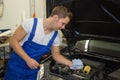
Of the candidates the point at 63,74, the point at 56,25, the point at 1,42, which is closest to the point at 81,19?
the point at 56,25

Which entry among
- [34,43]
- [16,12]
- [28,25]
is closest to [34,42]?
[34,43]

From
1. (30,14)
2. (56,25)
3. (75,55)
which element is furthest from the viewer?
(30,14)

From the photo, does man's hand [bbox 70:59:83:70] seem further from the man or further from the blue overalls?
the blue overalls

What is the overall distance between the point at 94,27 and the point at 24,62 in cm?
71

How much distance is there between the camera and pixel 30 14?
3.74 meters

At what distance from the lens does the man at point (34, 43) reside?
5.73 feet

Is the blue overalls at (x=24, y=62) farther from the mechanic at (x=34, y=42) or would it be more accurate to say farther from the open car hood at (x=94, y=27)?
the open car hood at (x=94, y=27)

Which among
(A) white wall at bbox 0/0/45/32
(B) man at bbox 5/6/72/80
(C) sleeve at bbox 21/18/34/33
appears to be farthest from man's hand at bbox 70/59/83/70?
(A) white wall at bbox 0/0/45/32

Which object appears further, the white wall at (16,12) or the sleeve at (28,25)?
the white wall at (16,12)

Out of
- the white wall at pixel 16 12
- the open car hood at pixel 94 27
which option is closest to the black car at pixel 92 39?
the open car hood at pixel 94 27

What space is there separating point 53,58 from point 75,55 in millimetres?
241

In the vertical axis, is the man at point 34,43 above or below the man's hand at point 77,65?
above

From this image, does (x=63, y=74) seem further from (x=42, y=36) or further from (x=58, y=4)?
(x=58, y=4)

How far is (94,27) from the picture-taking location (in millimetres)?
2041
